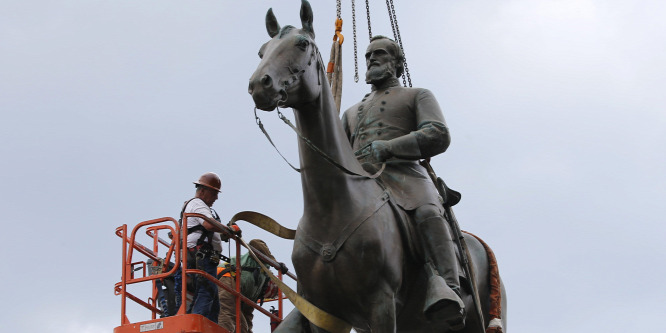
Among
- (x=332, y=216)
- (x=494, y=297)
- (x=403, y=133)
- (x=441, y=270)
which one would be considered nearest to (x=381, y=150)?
(x=403, y=133)

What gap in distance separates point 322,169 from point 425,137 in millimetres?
1500

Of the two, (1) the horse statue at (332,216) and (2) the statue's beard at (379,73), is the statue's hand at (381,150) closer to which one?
(1) the horse statue at (332,216)

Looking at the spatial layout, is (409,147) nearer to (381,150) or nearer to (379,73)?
(381,150)

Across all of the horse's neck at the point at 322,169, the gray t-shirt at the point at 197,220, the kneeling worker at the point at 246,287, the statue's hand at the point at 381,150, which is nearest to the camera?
the horse's neck at the point at 322,169

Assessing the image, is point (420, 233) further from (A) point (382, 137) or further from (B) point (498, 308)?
(B) point (498, 308)

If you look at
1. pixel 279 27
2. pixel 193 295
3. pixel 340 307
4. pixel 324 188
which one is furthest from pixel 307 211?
pixel 193 295

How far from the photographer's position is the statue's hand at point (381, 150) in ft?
38.6

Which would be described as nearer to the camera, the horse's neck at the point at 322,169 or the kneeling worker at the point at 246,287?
the horse's neck at the point at 322,169

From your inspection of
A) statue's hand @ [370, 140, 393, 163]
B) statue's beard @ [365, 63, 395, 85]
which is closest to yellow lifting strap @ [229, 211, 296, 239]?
statue's hand @ [370, 140, 393, 163]

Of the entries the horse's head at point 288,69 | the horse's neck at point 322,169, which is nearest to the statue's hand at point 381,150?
the horse's neck at point 322,169

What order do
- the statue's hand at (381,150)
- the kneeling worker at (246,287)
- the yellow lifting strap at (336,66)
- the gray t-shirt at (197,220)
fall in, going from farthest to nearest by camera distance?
the kneeling worker at (246,287) < the gray t-shirt at (197,220) < the yellow lifting strap at (336,66) < the statue's hand at (381,150)

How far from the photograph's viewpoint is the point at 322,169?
36.0ft

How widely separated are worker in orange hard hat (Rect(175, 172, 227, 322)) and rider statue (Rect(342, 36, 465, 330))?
2.05 m

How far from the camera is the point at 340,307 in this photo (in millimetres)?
11000
